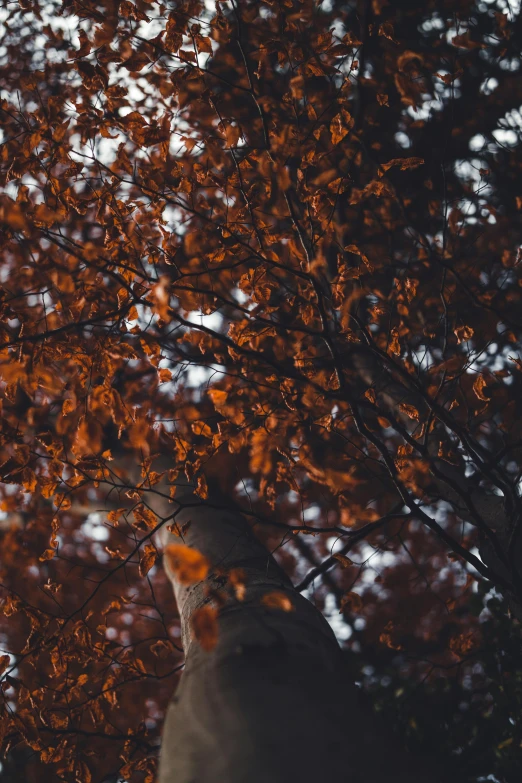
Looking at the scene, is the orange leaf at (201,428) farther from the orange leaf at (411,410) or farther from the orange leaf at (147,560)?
the orange leaf at (411,410)

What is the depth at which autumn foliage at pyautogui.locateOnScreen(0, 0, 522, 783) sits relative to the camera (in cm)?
204

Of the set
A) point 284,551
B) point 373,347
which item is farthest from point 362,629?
point 373,347

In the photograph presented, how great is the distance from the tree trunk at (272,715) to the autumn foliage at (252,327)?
105 millimetres

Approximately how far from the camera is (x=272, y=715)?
1039 mm

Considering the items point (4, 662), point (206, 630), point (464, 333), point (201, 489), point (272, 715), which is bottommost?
point (272, 715)

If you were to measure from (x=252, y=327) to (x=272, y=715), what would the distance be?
1924 mm

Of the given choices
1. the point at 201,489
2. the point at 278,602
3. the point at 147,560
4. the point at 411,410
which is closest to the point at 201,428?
the point at 201,489

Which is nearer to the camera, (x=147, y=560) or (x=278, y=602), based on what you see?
(x=278, y=602)

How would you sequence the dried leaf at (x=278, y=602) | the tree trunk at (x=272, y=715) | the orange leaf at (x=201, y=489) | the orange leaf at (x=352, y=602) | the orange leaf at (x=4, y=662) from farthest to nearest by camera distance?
the orange leaf at (x=352, y=602) → the orange leaf at (x=201, y=489) → the orange leaf at (x=4, y=662) → the dried leaf at (x=278, y=602) → the tree trunk at (x=272, y=715)

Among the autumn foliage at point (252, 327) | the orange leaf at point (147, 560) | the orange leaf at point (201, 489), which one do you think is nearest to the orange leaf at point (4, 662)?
the autumn foliage at point (252, 327)

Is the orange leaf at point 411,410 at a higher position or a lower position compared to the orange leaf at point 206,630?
higher

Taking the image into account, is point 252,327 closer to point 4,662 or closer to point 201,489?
point 201,489

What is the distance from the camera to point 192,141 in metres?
2.37

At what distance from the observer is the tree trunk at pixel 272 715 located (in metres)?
0.96
